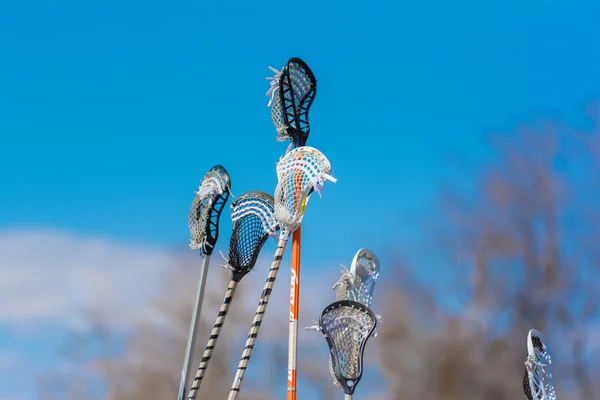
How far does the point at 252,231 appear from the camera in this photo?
20.4 meters

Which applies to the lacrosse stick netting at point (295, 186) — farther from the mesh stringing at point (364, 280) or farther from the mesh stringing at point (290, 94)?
the mesh stringing at point (364, 280)

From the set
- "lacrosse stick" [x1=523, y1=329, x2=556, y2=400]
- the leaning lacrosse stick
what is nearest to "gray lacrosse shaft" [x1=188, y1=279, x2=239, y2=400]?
the leaning lacrosse stick

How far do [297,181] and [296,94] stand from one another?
2.04 metres

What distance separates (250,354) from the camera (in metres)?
19.6

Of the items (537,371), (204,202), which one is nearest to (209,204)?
(204,202)

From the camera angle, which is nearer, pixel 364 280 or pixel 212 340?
pixel 212 340

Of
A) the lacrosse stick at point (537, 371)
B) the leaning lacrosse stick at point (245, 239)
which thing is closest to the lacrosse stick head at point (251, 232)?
the leaning lacrosse stick at point (245, 239)

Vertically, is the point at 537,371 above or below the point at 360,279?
below

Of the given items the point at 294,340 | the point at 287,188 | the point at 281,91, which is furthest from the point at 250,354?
the point at 281,91

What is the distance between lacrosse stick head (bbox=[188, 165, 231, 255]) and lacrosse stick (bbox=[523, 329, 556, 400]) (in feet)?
24.6

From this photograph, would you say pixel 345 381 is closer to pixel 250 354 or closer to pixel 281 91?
pixel 250 354

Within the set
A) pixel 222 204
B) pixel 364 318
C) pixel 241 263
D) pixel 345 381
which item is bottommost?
pixel 345 381

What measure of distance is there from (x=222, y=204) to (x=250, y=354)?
3518mm

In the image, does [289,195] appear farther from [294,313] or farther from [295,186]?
[294,313]
